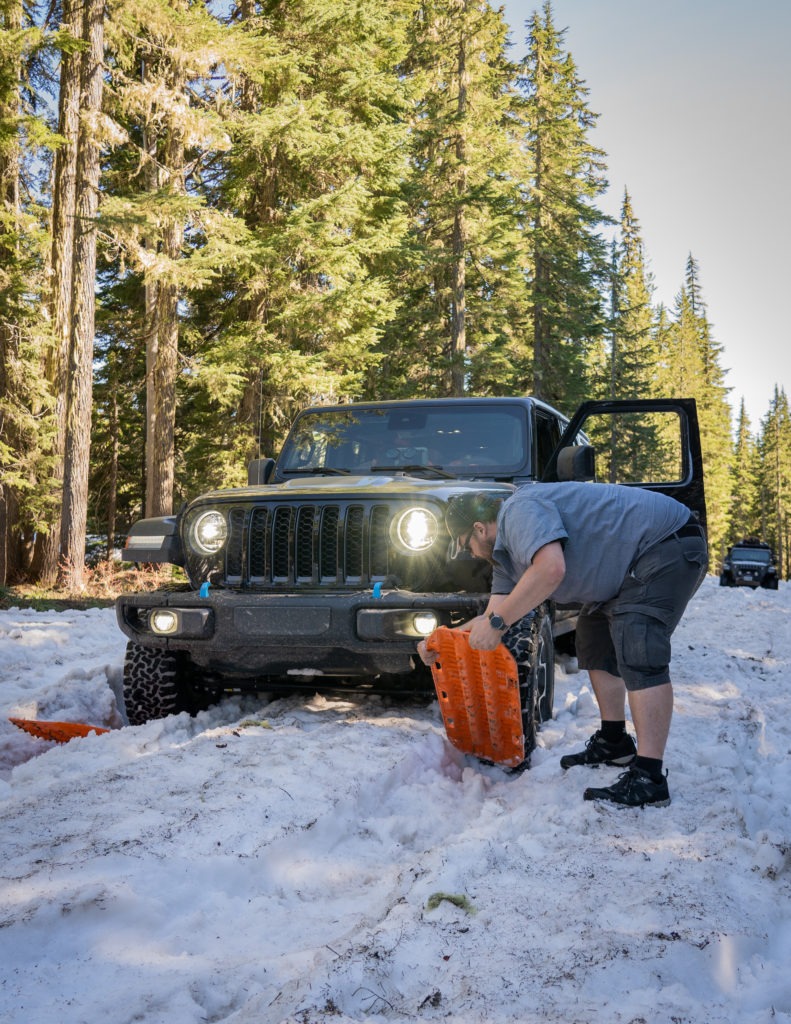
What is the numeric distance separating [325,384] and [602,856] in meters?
13.8

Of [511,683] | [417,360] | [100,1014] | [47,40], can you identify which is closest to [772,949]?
[511,683]

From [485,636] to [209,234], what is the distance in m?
13.6

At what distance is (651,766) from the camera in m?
3.44

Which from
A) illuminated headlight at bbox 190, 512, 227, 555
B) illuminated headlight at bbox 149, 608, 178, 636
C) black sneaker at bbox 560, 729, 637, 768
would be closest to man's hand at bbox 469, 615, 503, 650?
black sneaker at bbox 560, 729, 637, 768

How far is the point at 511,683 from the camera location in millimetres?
3654

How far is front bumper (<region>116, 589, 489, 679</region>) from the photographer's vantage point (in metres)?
4.16

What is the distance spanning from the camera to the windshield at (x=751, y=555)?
27.7 meters

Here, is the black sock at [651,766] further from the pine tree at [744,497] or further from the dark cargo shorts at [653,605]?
the pine tree at [744,497]

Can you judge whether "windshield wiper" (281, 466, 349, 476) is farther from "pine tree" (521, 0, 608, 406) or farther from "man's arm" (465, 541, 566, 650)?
"pine tree" (521, 0, 608, 406)

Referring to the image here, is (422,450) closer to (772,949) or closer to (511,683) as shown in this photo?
(511,683)

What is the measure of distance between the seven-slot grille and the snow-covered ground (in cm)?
79

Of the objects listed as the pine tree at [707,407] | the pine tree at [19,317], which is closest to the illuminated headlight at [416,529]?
the pine tree at [19,317]

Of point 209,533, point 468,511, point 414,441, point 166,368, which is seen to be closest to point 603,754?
point 468,511

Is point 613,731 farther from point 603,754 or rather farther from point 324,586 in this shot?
point 324,586
